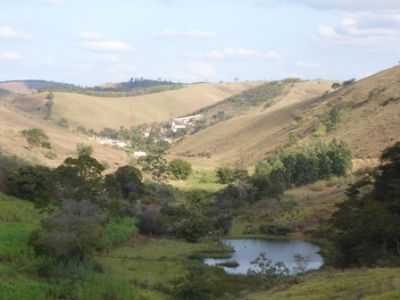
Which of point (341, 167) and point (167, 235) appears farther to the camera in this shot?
point (341, 167)

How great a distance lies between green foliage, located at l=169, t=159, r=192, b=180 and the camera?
5349 inches

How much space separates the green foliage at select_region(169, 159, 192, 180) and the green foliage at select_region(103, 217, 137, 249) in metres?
66.6

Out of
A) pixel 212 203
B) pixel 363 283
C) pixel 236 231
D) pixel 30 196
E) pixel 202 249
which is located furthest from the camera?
pixel 212 203

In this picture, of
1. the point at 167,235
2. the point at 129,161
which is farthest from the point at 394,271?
the point at 129,161

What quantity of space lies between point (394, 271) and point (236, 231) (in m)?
52.7

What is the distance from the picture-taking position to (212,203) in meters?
103

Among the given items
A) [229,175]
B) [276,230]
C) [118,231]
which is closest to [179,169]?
[229,175]

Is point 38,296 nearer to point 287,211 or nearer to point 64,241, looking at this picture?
point 64,241

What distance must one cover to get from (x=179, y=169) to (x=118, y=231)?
74.8 meters

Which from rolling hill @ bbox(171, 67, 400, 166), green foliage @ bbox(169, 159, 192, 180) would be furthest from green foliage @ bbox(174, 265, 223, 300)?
green foliage @ bbox(169, 159, 192, 180)

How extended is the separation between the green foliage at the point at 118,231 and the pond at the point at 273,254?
6956 millimetres

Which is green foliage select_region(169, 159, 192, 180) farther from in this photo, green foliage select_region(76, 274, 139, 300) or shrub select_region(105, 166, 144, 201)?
green foliage select_region(76, 274, 139, 300)

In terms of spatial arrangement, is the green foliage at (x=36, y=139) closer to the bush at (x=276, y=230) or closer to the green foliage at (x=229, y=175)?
the green foliage at (x=229, y=175)

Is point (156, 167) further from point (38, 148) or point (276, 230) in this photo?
point (276, 230)
